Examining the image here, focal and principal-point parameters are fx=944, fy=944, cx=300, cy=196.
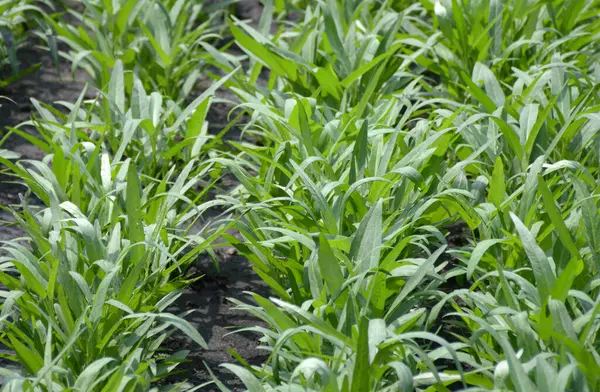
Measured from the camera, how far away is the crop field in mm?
1861

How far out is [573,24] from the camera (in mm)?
3250

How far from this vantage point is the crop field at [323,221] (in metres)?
1.86

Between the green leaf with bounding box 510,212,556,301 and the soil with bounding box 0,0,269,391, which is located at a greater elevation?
the green leaf with bounding box 510,212,556,301

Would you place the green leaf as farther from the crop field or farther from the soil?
the soil

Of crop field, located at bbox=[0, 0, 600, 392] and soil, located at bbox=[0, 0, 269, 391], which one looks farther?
soil, located at bbox=[0, 0, 269, 391]

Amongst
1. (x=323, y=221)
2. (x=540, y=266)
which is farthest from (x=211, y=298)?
(x=540, y=266)

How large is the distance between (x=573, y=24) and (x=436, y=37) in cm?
57

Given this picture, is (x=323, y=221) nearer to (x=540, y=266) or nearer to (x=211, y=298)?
(x=211, y=298)

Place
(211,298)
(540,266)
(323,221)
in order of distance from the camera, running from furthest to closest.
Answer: (211,298) < (323,221) < (540,266)

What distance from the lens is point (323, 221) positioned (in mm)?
2201

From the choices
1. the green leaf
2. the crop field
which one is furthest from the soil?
the green leaf

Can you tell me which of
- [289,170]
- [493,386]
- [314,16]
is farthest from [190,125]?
[493,386]

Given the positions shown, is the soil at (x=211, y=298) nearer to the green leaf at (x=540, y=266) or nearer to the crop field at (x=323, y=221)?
the crop field at (x=323, y=221)

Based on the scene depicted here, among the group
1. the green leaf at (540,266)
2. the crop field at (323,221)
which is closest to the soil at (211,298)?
the crop field at (323,221)
